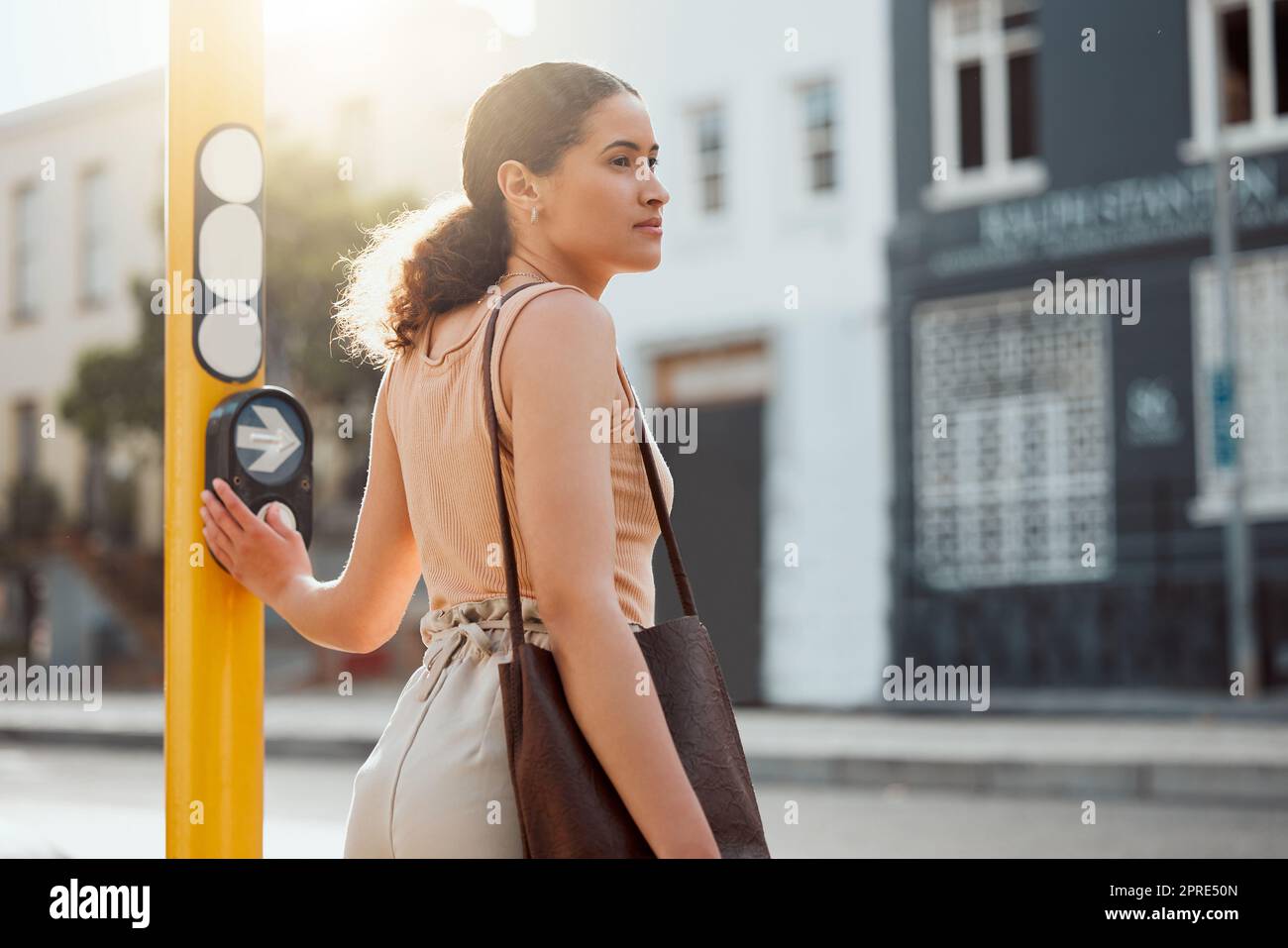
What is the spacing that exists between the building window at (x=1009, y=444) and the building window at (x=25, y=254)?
61.3 ft

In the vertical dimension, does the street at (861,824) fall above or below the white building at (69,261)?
below

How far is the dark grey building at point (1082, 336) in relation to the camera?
47.2 ft

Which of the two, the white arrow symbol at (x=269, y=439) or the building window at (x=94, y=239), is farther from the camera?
the building window at (x=94, y=239)

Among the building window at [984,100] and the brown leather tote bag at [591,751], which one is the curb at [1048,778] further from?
the brown leather tote bag at [591,751]

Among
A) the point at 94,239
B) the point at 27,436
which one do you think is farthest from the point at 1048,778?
the point at 27,436

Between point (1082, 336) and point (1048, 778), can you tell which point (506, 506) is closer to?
point (1048, 778)

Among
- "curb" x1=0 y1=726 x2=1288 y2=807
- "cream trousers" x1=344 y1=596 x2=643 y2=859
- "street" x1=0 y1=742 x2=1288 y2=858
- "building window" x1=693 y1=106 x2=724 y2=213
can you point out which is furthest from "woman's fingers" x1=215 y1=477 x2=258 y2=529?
"building window" x1=693 y1=106 x2=724 y2=213

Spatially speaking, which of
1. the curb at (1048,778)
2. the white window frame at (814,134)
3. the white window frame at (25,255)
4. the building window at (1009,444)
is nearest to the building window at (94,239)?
the white window frame at (25,255)

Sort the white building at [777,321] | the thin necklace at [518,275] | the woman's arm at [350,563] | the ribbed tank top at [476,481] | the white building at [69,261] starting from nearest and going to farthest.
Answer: the ribbed tank top at [476,481] < the thin necklace at [518,275] < the woman's arm at [350,563] < the white building at [777,321] < the white building at [69,261]

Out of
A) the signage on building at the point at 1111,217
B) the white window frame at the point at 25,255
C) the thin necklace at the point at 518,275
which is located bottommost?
the thin necklace at the point at 518,275

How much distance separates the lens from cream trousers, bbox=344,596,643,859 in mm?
1626

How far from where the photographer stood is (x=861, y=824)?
323 inches

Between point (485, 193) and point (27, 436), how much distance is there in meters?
29.1
